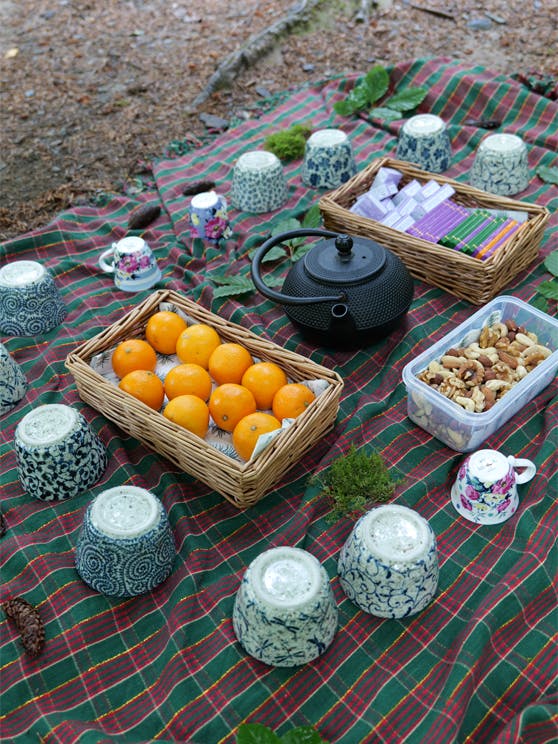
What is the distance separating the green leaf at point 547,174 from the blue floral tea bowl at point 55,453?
1598 millimetres

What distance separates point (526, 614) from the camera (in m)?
1.27

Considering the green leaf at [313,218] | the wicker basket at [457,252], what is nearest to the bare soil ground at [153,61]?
the green leaf at [313,218]

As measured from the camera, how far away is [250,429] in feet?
4.65

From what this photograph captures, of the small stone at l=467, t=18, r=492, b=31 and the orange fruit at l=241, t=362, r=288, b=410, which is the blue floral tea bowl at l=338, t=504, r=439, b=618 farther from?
the small stone at l=467, t=18, r=492, b=31

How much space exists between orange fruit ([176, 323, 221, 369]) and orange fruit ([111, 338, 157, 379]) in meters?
0.08

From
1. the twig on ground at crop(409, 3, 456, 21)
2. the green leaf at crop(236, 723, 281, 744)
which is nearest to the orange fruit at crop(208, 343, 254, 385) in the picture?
the green leaf at crop(236, 723, 281, 744)

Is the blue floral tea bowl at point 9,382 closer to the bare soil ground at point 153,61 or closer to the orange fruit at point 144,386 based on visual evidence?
the orange fruit at point 144,386

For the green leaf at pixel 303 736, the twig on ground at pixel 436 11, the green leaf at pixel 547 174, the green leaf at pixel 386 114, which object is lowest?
the green leaf at pixel 303 736

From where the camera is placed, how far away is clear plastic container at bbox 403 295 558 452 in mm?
1485

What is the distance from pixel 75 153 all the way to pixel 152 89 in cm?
62

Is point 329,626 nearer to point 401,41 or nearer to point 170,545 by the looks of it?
point 170,545

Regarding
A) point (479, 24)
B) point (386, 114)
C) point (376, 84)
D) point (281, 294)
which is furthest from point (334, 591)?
point (479, 24)

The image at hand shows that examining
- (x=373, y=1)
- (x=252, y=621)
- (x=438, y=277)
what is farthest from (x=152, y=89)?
(x=252, y=621)

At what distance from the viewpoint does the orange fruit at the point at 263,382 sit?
1.54m
